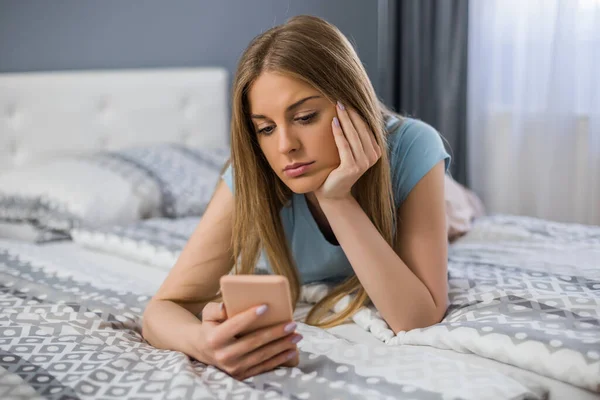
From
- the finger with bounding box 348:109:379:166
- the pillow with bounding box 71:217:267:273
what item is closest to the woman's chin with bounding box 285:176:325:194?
the finger with bounding box 348:109:379:166

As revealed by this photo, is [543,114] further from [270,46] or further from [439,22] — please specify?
[270,46]

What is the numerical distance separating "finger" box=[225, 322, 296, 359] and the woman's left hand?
333 mm

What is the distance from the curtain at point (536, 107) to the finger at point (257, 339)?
201 centimetres

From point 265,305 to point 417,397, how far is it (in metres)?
0.25

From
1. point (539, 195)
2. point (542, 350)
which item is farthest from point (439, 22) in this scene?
point (542, 350)

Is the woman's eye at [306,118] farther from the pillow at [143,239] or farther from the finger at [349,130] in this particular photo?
the pillow at [143,239]

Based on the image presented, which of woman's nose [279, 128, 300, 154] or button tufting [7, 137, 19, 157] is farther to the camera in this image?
button tufting [7, 137, 19, 157]

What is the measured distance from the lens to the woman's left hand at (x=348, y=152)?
124 cm

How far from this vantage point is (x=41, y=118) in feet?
8.91

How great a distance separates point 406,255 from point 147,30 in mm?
2088

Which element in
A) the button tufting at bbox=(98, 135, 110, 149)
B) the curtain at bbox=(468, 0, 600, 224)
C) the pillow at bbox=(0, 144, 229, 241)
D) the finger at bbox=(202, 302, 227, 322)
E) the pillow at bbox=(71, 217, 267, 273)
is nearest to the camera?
the finger at bbox=(202, 302, 227, 322)

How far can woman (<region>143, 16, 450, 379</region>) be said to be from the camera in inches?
47.9

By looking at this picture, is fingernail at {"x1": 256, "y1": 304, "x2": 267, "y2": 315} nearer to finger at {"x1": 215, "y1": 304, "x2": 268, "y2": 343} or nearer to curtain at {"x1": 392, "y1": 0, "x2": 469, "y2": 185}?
finger at {"x1": 215, "y1": 304, "x2": 268, "y2": 343}

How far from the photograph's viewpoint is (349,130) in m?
1.23
